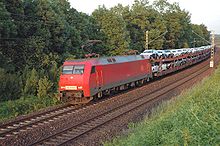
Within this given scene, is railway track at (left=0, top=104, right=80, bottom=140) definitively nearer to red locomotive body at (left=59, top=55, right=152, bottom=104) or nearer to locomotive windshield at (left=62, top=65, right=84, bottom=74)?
red locomotive body at (left=59, top=55, right=152, bottom=104)

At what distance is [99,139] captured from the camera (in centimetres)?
1245

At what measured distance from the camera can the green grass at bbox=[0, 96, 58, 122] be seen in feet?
58.3

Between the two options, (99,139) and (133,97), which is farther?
(133,97)

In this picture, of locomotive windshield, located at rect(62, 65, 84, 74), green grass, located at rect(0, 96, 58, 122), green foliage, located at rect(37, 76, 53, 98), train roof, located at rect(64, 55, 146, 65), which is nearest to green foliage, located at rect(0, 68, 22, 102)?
green grass, located at rect(0, 96, 58, 122)

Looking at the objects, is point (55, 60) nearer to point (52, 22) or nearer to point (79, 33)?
point (52, 22)

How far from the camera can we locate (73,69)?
19.6 m

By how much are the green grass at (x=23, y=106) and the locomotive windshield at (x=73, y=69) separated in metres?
2.17

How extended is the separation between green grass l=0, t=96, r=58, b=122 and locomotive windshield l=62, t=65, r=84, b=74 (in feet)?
7.13

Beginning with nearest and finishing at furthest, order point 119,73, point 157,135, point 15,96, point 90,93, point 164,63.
→ point 157,135
point 90,93
point 15,96
point 119,73
point 164,63

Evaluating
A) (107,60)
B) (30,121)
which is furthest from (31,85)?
(30,121)

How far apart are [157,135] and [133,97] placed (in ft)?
49.9

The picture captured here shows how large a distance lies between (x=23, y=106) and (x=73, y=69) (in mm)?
3576

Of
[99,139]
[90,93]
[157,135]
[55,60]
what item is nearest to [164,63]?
[55,60]

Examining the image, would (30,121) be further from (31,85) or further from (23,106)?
(31,85)
